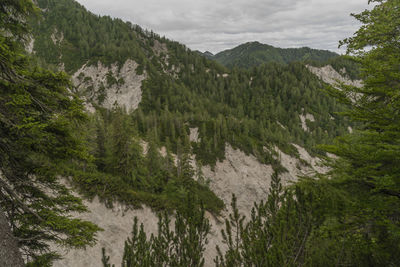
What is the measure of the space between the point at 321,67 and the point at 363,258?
203693 mm

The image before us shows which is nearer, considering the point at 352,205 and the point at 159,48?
the point at 352,205

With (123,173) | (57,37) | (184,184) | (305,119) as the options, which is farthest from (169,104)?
(57,37)

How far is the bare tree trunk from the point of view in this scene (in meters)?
4.42

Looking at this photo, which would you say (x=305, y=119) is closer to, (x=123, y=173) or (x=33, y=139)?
(x=123, y=173)

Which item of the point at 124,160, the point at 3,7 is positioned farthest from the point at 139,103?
the point at 3,7

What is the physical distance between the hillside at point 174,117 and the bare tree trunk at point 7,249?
288 centimetres

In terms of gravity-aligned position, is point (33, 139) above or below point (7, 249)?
above

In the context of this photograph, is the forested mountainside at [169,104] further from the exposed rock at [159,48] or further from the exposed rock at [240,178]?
the exposed rock at [240,178]

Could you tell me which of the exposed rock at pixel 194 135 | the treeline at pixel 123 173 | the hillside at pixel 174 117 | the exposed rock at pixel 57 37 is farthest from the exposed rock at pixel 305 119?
the exposed rock at pixel 57 37

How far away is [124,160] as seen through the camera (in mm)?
28672

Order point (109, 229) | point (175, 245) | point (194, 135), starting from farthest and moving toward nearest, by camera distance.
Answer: point (194, 135), point (109, 229), point (175, 245)

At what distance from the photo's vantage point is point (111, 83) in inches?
4552

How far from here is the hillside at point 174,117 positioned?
2964 centimetres

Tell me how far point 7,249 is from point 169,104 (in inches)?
4504
